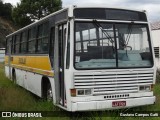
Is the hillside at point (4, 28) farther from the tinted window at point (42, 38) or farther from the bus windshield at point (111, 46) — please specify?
the bus windshield at point (111, 46)

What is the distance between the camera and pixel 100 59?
984 centimetres

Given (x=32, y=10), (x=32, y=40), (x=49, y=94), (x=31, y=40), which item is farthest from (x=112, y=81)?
(x=32, y=10)

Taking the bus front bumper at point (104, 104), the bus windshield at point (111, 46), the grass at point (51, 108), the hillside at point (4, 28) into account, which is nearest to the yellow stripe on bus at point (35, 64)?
the grass at point (51, 108)

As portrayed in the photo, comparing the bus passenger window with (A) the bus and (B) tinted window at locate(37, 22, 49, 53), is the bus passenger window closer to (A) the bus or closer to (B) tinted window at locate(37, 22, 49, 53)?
(B) tinted window at locate(37, 22, 49, 53)

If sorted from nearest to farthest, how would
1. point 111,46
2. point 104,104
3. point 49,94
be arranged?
point 104,104 < point 111,46 < point 49,94

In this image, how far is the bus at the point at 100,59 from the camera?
9.57 m

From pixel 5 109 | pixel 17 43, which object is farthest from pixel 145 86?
pixel 17 43

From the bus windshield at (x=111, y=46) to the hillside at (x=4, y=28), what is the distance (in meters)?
53.6

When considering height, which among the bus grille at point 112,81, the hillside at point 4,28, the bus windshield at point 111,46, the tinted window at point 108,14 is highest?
the hillside at point 4,28

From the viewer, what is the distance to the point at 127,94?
1003 centimetres

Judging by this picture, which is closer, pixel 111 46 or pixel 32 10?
pixel 111 46

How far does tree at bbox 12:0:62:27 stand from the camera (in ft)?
188

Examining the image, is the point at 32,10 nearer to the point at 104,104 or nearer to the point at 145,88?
the point at 145,88

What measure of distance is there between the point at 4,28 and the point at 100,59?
59.0 metres
